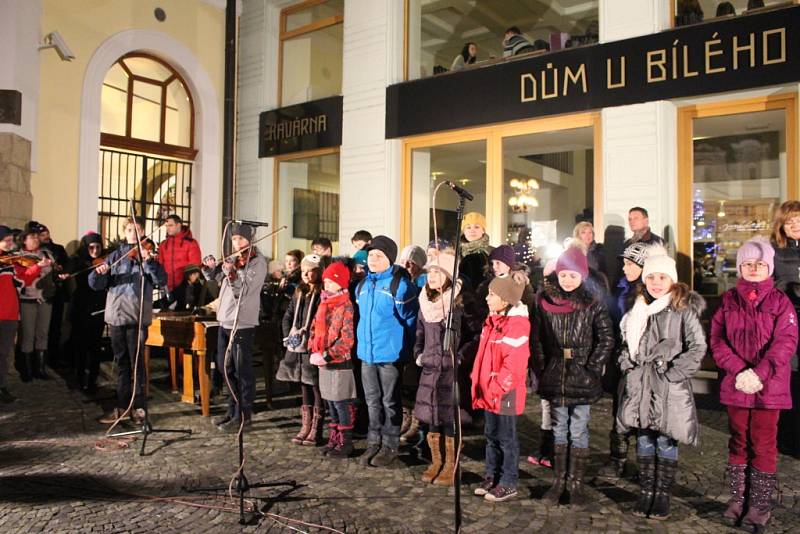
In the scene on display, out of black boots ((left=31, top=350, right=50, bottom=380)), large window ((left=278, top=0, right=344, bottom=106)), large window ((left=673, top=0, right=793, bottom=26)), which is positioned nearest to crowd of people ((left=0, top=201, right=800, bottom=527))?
black boots ((left=31, top=350, right=50, bottom=380))

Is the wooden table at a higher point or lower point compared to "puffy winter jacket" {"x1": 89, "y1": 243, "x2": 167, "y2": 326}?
lower

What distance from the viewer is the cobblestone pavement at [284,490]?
394 centimetres

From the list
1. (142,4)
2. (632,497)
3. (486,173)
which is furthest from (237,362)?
(142,4)

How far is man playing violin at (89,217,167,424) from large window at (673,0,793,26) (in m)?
6.60

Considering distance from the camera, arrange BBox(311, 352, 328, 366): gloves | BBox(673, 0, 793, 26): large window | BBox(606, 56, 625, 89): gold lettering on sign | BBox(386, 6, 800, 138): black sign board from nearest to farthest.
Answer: BBox(311, 352, 328, 366): gloves < BBox(386, 6, 800, 138): black sign board < BBox(673, 0, 793, 26): large window < BBox(606, 56, 625, 89): gold lettering on sign

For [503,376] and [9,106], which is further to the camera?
[9,106]

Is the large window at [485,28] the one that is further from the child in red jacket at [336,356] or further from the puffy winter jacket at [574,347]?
the puffy winter jacket at [574,347]

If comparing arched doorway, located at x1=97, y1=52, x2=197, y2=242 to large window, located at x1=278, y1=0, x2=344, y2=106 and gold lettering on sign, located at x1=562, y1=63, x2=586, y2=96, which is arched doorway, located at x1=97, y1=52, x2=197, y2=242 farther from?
gold lettering on sign, located at x1=562, y1=63, x2=586, y2=96

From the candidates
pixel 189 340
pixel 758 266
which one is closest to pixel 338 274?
pixel 189 340

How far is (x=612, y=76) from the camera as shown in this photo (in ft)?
26.2

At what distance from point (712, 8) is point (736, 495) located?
589 cm

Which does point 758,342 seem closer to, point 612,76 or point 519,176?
point 612,76

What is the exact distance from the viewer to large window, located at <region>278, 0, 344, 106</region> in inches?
442

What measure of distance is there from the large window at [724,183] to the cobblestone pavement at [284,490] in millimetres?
2357
